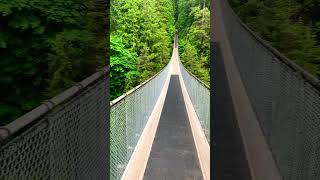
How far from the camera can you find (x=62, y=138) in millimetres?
3885

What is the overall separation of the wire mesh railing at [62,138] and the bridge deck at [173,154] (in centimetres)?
359

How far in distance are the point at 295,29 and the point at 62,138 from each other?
24.1 ft

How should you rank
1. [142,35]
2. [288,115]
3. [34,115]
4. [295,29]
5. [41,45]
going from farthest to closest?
[142,35] → [295,29] → [41,45] → [288,115] → [34,115]

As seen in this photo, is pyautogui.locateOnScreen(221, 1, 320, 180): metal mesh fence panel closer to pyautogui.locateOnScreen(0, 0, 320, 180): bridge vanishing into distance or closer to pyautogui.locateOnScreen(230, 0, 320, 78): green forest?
pyautogui.locateOnScreen(0, 0, 320, 180): bridge vanishing into distance

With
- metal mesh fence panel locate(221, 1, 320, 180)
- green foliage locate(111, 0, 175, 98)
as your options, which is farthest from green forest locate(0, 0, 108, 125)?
green foliage locate(111, 0, 175, 98)

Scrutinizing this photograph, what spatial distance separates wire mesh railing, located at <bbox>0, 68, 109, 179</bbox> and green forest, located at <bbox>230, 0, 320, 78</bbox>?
414cm

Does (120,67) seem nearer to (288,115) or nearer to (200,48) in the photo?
(200,48)

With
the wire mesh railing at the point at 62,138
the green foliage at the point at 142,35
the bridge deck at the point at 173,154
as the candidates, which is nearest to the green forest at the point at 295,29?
the bridge deck at the point at 173,154

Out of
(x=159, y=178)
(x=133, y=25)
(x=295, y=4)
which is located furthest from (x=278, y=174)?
(x=133, y=25)

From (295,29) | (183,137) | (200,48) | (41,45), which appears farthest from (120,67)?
(41,45)

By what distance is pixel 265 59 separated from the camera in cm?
786

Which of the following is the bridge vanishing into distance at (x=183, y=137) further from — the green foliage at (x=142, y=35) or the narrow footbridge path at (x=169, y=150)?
the green foliage at (x=142, y=35)

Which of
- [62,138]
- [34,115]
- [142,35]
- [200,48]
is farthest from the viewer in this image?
[200,48]

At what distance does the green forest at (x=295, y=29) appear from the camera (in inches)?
355
